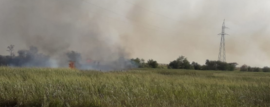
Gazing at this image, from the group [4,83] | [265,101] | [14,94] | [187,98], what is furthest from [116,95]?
[265,101]

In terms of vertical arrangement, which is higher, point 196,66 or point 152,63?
point 152,63

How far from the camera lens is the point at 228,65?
252 feet

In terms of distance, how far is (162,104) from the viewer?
32.0ft

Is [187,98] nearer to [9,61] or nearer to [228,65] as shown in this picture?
[9,61]

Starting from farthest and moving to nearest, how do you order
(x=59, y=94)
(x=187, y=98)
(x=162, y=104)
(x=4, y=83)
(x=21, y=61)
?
(x=21, y=61) → (x=4, y=83) → (x=187, y=98) → (x=59, y=94) → (x=162, y=104)

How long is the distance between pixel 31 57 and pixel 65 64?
5.28 metres

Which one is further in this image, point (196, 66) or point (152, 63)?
point (152, 63)

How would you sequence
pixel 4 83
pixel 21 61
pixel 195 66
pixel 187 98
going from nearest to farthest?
pixel 187 98
pixel 4 83
pixel 21 61
pixel 195 66

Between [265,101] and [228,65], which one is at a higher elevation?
[228,65]

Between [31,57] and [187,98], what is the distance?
127ft

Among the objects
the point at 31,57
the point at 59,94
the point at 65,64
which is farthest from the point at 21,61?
the point at 59,94

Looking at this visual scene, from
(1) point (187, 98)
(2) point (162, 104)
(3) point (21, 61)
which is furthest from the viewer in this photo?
(3) point (21, 61)

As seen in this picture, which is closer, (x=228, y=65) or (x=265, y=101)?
(x=265, y=101)

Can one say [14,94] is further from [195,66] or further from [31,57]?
[195,66]
